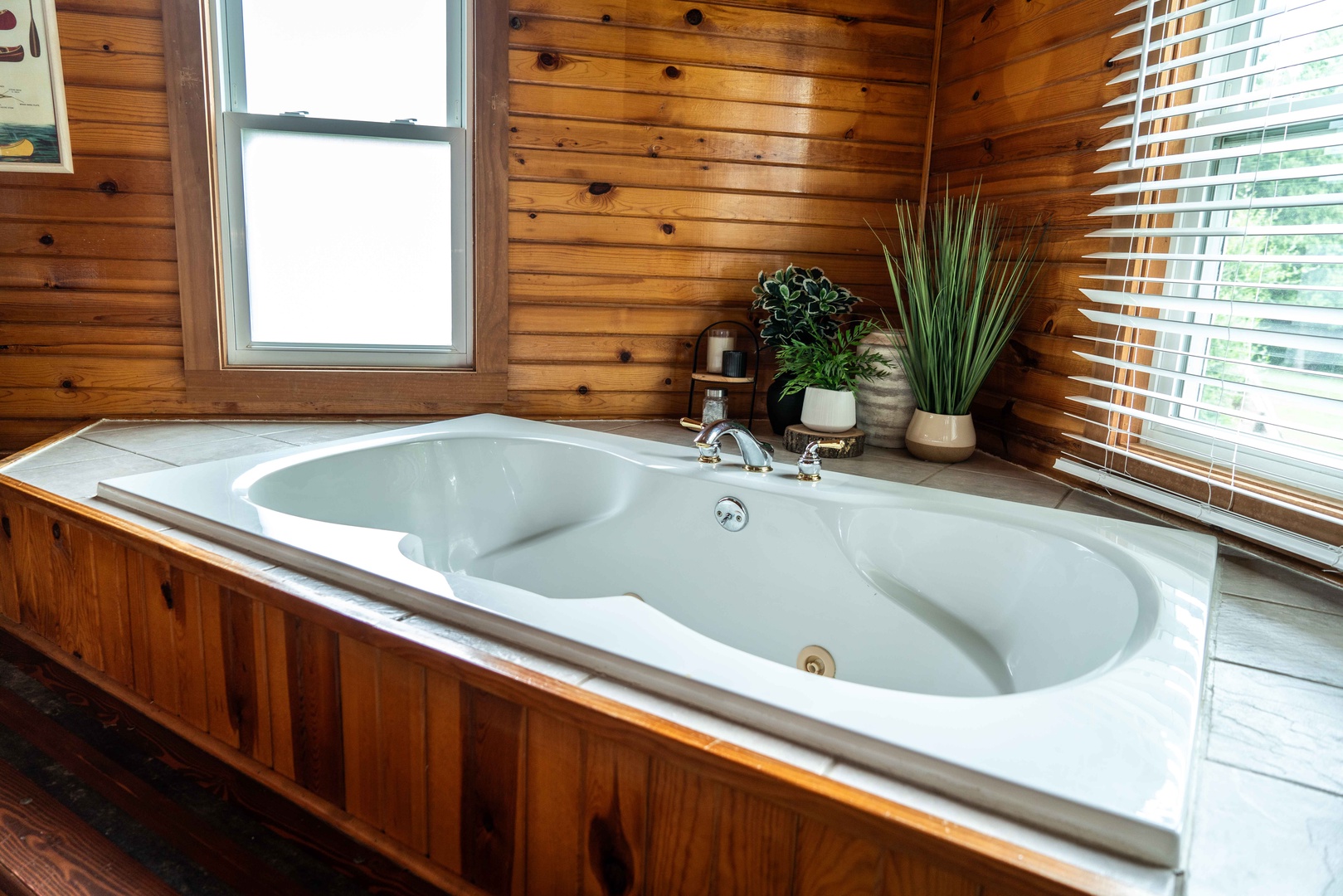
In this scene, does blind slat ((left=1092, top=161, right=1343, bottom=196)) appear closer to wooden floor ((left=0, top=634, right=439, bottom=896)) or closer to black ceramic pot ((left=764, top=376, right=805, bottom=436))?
black ceramic pot ((left=764, top=376, right=805, bottom=436))

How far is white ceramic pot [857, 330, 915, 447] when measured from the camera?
2.21m

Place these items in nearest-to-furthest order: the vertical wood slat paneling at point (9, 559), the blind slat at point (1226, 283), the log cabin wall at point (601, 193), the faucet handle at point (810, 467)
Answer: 1. the blind slat at point (1226, 283)
2. the vertical wood slat paneling at point (9, 559)
3. the faucet handle at point (810, 467)
4. the log cabin wall at point (601, 193)

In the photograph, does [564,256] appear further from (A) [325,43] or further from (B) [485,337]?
(A) [325,43]

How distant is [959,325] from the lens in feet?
6.78

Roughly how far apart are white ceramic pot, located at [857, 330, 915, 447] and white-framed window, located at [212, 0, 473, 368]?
112cm

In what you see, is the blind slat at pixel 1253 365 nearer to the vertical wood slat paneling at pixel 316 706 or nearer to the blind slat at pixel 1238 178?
the blind slat at pixel 1238 178

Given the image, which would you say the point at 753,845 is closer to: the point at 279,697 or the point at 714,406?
the point at 279,697

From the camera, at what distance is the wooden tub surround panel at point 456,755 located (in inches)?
31.1

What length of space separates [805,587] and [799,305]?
82 cm

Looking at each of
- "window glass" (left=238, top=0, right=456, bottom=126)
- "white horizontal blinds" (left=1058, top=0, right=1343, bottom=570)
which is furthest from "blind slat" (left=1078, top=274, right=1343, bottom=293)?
"window glass" (left=238, top=0, right=456, bottom=126)

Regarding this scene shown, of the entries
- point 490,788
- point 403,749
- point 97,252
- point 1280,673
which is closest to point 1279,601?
point 1280,673

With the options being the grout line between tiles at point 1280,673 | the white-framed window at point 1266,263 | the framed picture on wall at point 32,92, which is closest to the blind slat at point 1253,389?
the white-framed window at point 1266,263

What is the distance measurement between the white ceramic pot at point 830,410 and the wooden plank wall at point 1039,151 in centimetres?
43

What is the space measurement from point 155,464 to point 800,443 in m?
1.45
